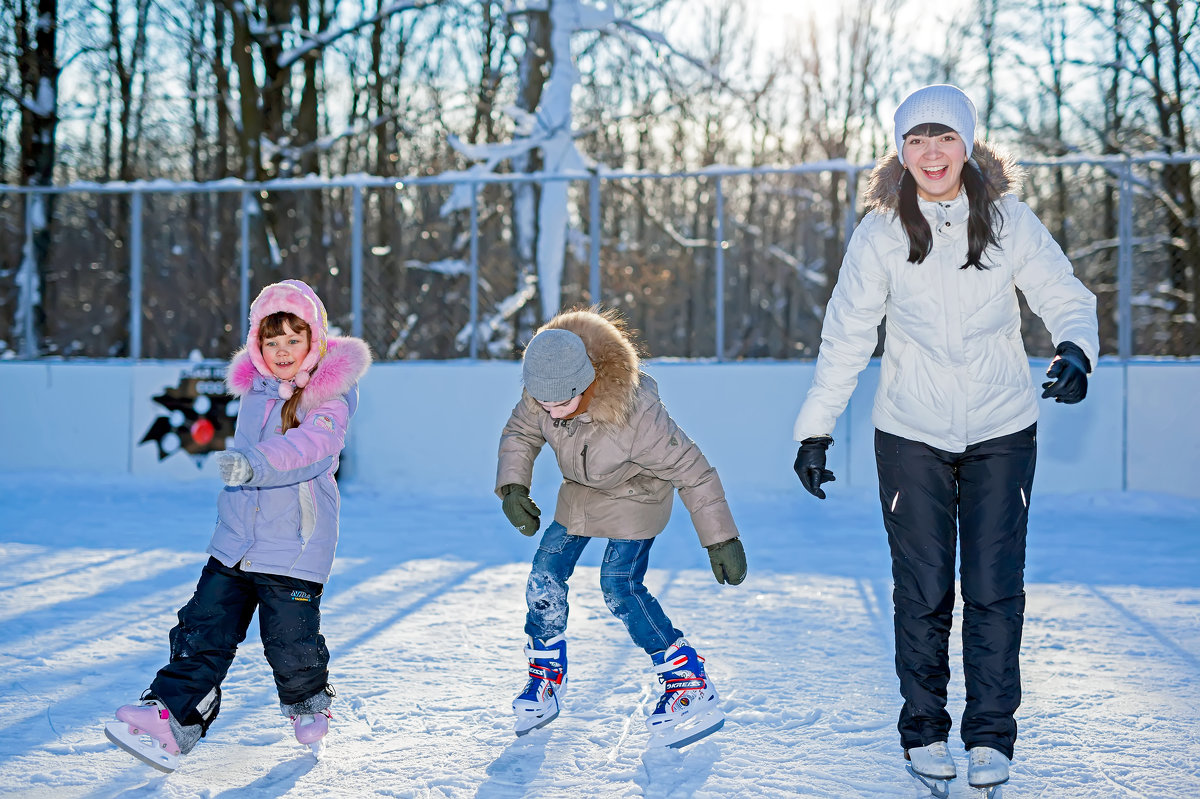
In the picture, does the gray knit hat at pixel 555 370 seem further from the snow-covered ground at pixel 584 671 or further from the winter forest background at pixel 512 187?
the winter forest background at pixel 512 187

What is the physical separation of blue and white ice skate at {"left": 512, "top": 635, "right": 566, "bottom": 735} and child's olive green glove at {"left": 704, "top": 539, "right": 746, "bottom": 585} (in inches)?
20.6

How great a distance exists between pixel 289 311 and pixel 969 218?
1.56 metres

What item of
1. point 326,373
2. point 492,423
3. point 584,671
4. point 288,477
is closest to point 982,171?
point 326,373

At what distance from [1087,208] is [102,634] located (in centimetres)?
693

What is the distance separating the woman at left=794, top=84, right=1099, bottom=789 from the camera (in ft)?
7.93

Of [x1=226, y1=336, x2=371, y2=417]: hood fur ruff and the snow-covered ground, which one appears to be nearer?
the snow-covered ground

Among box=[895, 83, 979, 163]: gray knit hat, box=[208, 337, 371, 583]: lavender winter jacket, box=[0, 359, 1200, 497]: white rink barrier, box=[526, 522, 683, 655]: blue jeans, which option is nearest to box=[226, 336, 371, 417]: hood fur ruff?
box=[208, 337, 371, 583]: lavender winter jacket

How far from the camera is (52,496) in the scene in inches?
295

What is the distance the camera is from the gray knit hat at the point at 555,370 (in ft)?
8.71

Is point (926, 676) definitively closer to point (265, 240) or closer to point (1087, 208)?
point (1087, 208)

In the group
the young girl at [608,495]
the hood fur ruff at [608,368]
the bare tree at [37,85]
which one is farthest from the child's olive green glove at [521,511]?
the bare tree at [37,85]

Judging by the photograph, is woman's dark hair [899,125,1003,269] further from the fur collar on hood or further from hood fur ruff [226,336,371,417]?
hood fur ruff [226,336,371,417]

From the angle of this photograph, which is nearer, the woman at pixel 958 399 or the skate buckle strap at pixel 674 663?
the woman at pixel 958 399

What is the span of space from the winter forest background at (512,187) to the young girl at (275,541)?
5.17 meters
